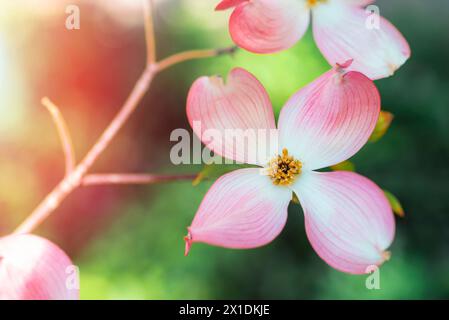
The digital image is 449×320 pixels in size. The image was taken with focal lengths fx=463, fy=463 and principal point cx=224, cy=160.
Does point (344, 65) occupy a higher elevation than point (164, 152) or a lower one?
higher

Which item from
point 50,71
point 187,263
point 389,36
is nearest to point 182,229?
point 187,263

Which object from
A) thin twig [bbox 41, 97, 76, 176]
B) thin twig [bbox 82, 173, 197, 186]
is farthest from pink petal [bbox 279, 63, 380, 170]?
thin twig [bbox 41, 97, 76, 176]

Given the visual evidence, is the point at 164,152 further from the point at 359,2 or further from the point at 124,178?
the point at 359,2

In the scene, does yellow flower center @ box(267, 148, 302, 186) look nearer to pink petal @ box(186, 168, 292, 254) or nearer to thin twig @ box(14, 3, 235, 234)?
pink petal @ box(186, 168, 292, 254)

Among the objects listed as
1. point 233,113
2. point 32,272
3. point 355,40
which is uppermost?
point 355,40

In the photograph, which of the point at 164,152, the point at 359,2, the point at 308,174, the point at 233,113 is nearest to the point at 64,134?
the point at 164,152

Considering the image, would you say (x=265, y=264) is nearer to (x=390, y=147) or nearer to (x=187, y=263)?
(x=187, y=263)

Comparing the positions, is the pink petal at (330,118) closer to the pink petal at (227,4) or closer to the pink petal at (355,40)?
the pink petal at (355,40)
